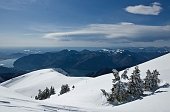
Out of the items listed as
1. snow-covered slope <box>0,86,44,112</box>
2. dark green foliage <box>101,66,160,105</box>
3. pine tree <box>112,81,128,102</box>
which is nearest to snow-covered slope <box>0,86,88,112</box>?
snow-covered slope <box>0,86,44,112</box>

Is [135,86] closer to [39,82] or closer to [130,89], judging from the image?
[130,89]

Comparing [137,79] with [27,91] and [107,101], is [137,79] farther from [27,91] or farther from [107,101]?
[27,91]

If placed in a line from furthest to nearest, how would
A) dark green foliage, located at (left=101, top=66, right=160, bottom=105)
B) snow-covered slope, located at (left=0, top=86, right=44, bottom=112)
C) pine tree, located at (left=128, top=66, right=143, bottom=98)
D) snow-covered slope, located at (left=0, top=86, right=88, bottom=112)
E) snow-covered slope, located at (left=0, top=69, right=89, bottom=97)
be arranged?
snow-covered slope, located at (left=0, top=69, right=89, bottom=97), pine tree, located at (left=128, top=66, right=143, bottom=98), dark green foliage, located at (left=101, top=66, right=160, bottom=105), snow-covered slope, located at (left=0, top=86, right=88, bottom=112), snow-covered slope, located at (left=0, top=86, right=44, bottom=112)

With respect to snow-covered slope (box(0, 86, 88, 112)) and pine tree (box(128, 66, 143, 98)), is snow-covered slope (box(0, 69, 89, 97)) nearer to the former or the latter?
pine tree (box(128, 66, 143, 98))

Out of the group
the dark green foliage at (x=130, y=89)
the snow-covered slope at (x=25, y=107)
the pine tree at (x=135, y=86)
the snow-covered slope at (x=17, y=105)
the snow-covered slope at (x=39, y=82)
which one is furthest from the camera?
the snow-covered slope at (x=39, y=82)

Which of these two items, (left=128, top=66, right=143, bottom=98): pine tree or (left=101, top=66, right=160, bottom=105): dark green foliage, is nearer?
(left=101, top=66, right=160, bottom=105): dark green foliage

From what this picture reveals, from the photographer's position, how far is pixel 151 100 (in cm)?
3528

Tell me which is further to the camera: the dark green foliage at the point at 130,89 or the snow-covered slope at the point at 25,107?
the dark green foliage at the point at 130,89

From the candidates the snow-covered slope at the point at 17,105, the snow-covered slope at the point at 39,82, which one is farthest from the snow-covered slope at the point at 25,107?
the snow-covered slope at the point at 39,82

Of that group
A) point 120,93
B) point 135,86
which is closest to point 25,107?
point 120,93

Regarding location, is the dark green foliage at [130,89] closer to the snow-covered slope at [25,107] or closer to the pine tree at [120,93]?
the pine tree at [120,93]

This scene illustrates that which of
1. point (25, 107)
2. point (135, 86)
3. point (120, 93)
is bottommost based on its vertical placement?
point (120, 93)

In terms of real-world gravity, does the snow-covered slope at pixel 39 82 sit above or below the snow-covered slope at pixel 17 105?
below

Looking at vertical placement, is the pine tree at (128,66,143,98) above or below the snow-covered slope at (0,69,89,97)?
above
